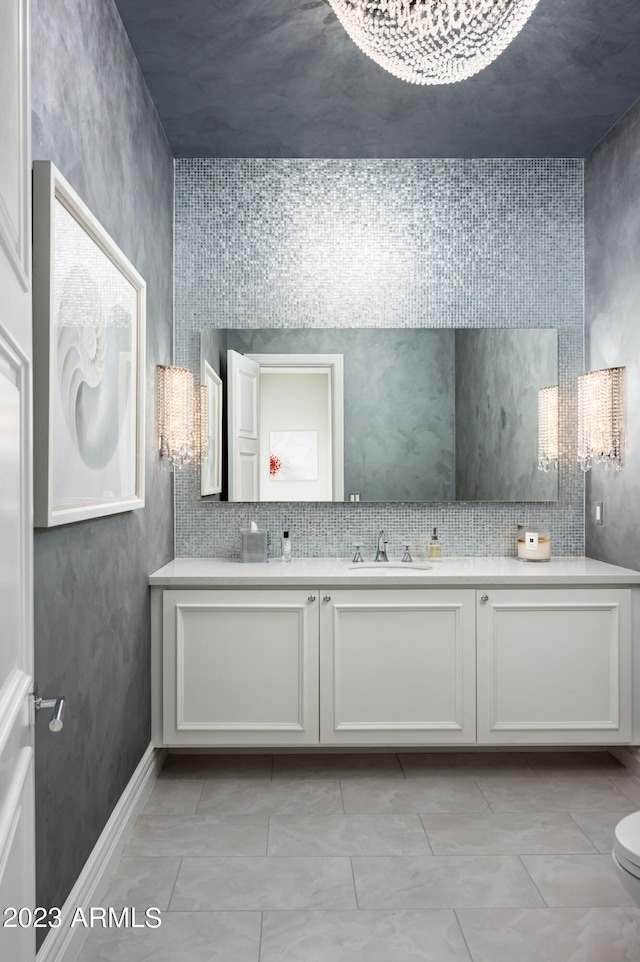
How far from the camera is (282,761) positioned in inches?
120

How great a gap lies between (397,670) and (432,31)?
85.7 inches

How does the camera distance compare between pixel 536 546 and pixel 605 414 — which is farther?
pixel 536 546

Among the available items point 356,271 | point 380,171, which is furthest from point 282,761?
point 380,171

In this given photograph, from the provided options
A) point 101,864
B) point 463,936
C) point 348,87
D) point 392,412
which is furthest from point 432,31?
point 101,864

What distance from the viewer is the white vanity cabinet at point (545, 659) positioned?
287 centimetres

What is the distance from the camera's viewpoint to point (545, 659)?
2.88m

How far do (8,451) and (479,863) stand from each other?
197 cm

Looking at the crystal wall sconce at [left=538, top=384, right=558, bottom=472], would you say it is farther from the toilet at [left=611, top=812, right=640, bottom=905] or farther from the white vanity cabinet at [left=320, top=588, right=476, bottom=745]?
the toilet at [left=611, top=812, right=640, bottom=905]

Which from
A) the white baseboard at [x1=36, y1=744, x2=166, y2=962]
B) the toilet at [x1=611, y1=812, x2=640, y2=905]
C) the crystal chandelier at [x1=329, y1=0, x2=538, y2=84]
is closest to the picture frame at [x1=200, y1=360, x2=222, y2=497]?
the white baseboard at [x1=36, y1=744, x2=166, y2=962]

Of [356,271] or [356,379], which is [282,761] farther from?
[356,271]

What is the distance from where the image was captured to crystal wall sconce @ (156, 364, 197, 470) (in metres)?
3.06

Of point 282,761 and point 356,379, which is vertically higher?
point 356,379

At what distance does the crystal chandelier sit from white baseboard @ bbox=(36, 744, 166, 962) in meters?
2.36

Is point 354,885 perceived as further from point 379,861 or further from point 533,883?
point 533,883
